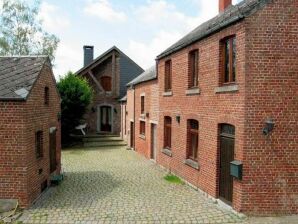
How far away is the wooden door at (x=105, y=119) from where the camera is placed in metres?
31.5

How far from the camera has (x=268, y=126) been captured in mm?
9312

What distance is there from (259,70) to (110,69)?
2350cm

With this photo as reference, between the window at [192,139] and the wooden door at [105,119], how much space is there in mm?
18452

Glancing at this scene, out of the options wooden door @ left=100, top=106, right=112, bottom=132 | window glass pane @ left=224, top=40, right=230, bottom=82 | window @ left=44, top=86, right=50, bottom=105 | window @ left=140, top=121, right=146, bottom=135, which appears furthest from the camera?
wooden door @ left=100, top=106, right=112, bottom=132

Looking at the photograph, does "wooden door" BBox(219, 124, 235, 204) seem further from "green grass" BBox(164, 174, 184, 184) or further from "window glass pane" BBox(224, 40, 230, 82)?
"green grass" BBox(164, 174, 184, 184)

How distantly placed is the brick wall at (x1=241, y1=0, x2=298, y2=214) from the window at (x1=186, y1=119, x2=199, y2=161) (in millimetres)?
3930

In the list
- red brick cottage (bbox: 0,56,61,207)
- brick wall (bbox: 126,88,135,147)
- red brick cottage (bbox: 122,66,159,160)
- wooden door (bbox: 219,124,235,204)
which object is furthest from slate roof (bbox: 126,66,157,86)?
wooden door (bbox: 219,124,235,204)

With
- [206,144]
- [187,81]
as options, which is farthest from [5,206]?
[187,81]

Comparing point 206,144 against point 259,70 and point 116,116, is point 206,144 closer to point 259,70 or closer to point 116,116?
point 259,70

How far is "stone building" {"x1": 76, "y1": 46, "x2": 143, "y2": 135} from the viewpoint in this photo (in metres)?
31.0

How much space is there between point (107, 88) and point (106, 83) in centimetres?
50

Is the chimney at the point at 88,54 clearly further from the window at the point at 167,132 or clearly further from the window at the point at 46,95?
the window at the point at 46,95

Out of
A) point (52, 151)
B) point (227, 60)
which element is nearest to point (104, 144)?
point (52, 151)

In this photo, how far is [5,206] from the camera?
10.2 meters
